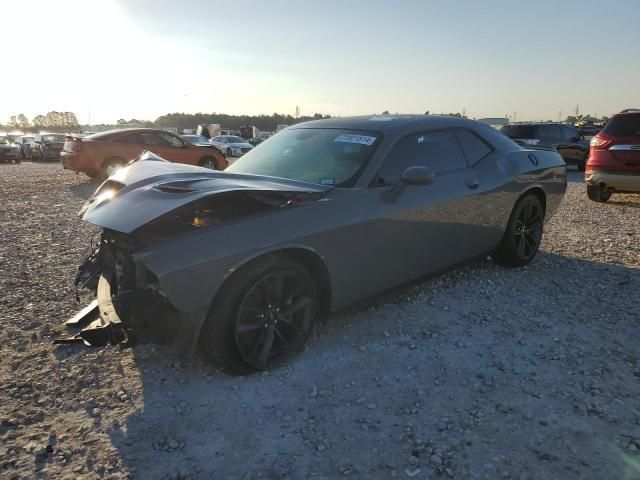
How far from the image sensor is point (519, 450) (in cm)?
236

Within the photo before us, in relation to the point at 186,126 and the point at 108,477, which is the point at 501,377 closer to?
the point at 108,477

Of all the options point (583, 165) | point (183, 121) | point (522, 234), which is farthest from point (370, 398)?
point (183, 121)

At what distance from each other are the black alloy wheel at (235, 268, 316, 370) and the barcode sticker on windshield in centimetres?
125

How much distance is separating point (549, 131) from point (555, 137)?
32 centimetres

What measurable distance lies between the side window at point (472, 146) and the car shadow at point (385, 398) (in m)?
1.34

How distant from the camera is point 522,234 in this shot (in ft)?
16.6

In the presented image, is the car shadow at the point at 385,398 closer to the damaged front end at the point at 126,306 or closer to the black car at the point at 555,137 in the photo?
the damaged front end at the point at 126,306

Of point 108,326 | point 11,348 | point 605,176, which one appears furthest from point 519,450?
point 605,176

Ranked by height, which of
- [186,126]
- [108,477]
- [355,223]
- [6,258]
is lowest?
[108,477]

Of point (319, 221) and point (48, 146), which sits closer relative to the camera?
point (319, 221)

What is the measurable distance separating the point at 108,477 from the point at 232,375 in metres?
0.91

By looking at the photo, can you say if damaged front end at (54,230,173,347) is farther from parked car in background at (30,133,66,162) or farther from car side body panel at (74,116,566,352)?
parked car in background at (30,133,66,162)

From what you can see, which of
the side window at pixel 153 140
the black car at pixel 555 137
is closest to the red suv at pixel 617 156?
the black car at pixel 555 137

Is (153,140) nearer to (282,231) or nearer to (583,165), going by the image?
(282,231)
